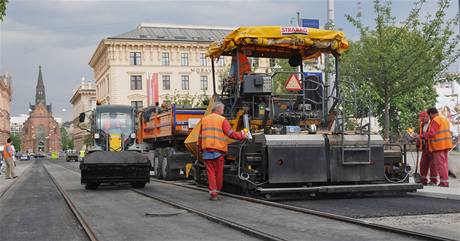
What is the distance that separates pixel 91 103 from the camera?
116 metres

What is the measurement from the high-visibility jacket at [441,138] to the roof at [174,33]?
67840 millimetres

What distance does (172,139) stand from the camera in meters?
17.7

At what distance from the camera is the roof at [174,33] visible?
262 feet

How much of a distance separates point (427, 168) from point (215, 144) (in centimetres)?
509

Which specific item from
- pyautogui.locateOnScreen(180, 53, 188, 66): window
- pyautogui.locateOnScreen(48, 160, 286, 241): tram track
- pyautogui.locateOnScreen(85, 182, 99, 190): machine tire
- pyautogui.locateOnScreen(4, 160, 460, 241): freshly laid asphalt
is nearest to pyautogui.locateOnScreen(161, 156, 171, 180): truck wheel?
pyautogui.locateOnScreen(85, 182, 99, 190): machine tire

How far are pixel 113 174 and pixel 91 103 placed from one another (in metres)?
105

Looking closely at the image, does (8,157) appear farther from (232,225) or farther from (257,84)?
(232,225)

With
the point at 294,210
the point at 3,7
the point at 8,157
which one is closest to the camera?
the point at 294,210

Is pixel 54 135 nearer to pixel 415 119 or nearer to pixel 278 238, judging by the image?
pixel 415 119

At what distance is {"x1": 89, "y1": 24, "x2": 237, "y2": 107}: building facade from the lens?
257 feet

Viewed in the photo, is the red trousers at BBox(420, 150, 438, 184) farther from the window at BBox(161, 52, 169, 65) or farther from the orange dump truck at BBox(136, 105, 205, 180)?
the window at BBox(161, 52, 169, 65)

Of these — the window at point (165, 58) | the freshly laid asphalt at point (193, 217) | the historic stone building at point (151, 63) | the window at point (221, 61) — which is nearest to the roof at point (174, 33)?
the historic stone building at point (151, 63)

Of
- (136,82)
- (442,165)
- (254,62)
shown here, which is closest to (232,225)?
(254,62)

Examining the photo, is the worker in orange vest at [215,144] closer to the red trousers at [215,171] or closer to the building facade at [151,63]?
the red trousers at [215,171]
